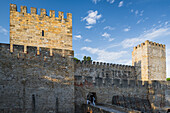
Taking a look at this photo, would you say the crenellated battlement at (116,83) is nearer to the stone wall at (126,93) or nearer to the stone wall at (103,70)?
the stone wall at (126,93)

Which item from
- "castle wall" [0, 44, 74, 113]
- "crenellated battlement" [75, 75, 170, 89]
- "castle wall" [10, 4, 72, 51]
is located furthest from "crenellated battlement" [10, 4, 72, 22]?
"crenellated battlement" [75, 75, 170, 89]

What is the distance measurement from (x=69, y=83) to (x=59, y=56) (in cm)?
202

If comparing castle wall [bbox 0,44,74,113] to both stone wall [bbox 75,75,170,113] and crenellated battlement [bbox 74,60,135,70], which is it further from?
crenellated battlement [bbox 74,60,135,70]

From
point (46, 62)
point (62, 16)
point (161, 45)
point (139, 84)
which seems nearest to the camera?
point (46, 62)

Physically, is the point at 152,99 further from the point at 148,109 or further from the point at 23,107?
the point at 23,107

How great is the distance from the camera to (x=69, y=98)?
9.16 m

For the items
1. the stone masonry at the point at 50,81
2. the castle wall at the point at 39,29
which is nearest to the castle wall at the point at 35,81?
the stone masonry at the point at 50,81

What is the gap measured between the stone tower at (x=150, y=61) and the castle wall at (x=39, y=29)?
12413 millimetres

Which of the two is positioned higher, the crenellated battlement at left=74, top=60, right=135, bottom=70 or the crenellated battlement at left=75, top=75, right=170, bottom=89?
the crenellated battlement at left=74, top=60, right=135, bottom=70

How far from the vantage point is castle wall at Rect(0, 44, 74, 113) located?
786cm

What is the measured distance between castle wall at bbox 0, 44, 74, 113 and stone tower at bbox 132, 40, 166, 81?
516 inches

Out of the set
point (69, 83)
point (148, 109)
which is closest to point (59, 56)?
point (69, 83)

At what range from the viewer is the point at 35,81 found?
8.45m

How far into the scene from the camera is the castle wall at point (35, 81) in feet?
25.8
